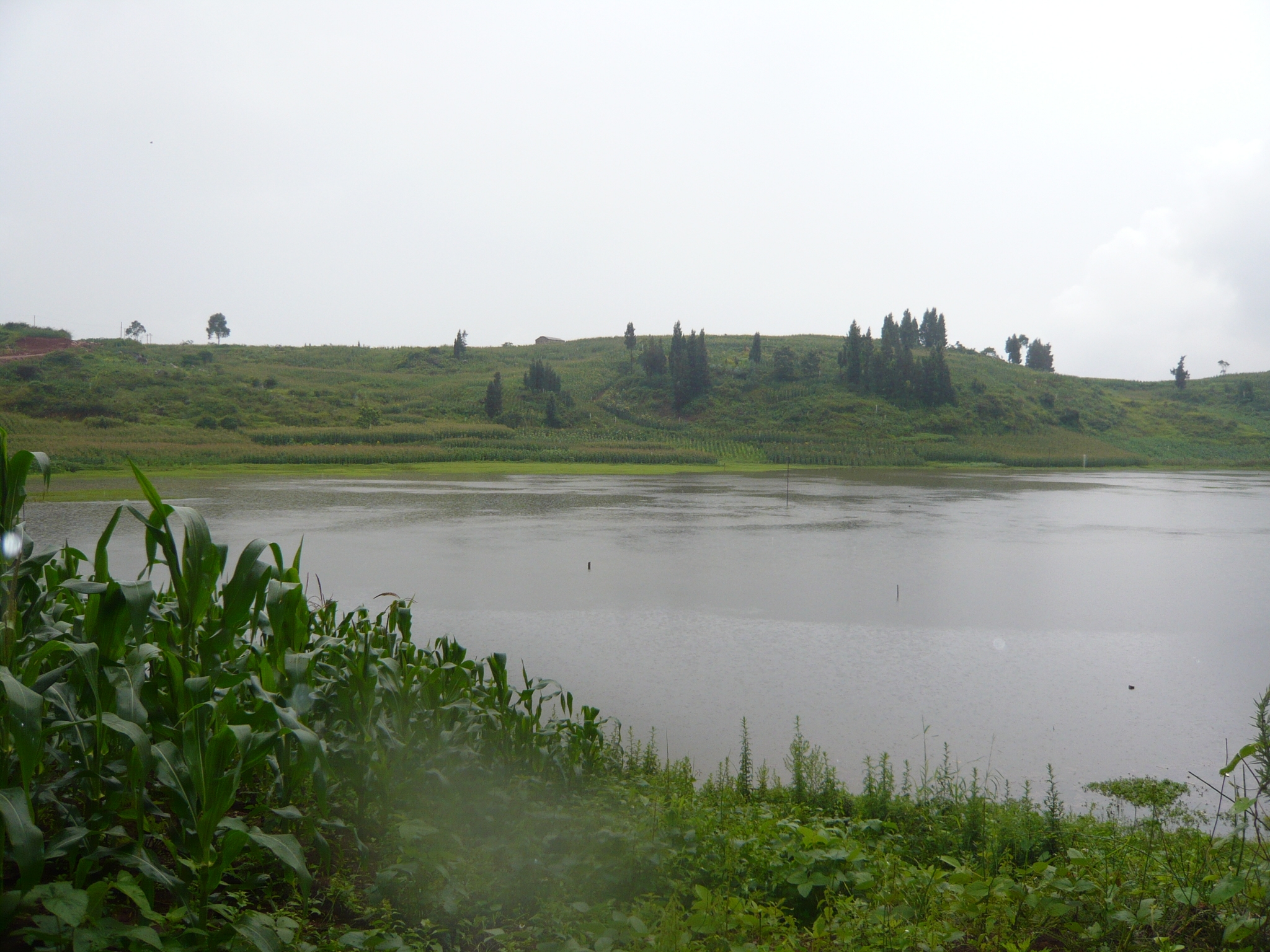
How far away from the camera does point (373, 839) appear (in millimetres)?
3598

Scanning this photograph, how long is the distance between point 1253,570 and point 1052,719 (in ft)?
39.3

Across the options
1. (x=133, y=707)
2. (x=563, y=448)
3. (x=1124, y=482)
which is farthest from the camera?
(x=563, y=448)

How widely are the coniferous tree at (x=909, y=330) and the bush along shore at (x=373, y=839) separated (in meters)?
121

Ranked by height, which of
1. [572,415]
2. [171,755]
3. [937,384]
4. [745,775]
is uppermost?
[937,384]

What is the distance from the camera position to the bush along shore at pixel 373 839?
8.39 feet

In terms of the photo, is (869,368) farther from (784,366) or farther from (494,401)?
(494,401)

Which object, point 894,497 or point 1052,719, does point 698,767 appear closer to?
point 1052,719

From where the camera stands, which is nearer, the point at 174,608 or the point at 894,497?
the point at 174,608

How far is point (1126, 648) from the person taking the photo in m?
9.91

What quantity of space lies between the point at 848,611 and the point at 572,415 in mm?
77464

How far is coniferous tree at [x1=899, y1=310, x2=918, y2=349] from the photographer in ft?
389

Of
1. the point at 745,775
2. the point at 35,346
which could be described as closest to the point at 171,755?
the point at 745,775

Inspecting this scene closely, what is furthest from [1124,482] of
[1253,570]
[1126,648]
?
[1126,648]

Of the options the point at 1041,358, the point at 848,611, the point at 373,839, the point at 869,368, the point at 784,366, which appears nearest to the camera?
the point at 373,839
